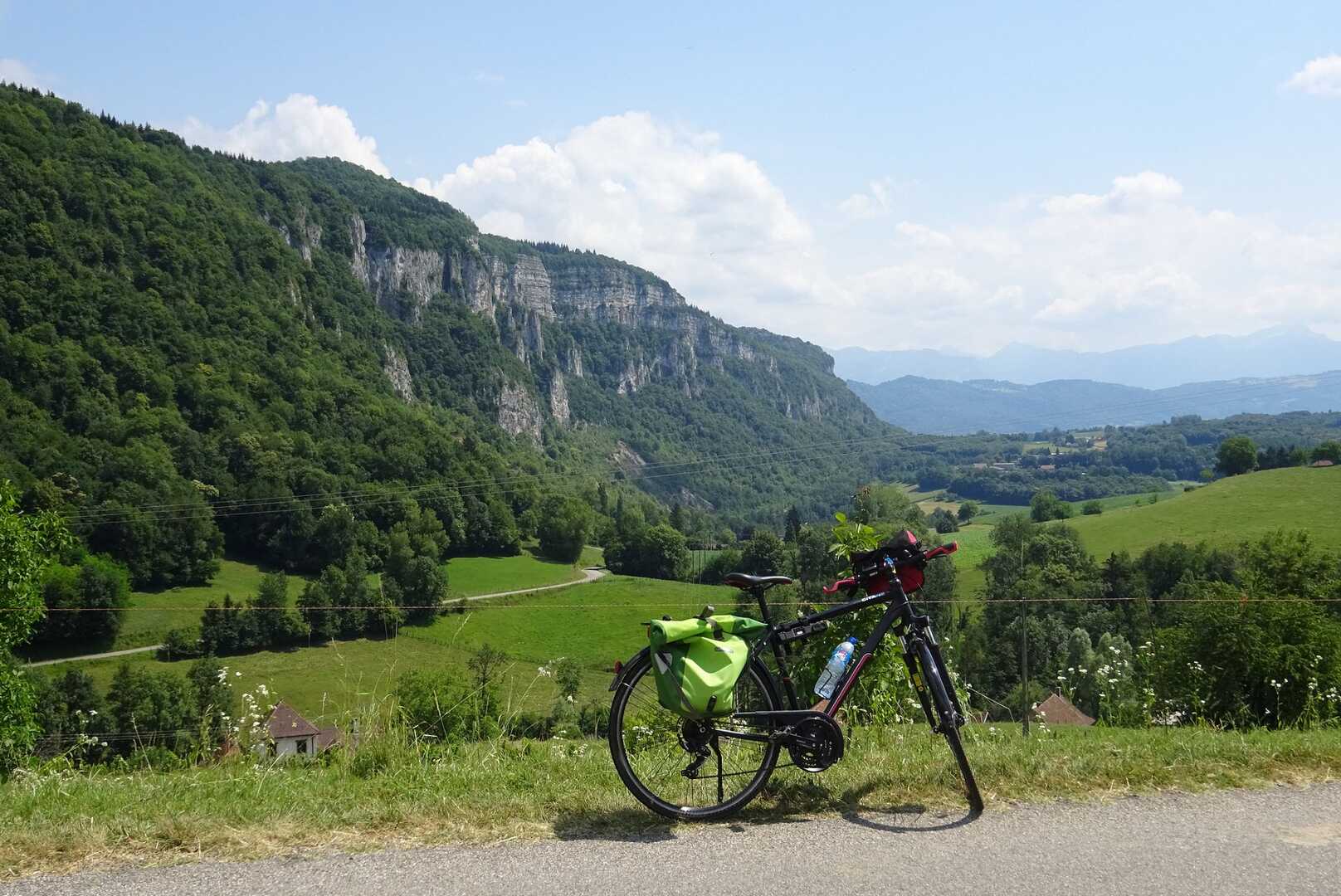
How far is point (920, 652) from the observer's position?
477 centimetres

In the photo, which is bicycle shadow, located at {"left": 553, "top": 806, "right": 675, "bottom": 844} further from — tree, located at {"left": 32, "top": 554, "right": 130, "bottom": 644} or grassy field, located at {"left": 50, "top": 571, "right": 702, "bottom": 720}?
tree, located at {"left": 32, "top": 554, "right": 130, "bottom": 644}

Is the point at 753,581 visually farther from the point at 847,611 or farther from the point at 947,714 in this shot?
the point at 947,714

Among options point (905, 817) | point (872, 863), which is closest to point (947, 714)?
point (905, 817)

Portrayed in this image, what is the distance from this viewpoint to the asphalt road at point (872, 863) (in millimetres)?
3598

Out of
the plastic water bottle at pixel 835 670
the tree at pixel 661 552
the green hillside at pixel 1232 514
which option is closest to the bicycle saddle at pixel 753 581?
the plastic water bottle at pixel 835 670

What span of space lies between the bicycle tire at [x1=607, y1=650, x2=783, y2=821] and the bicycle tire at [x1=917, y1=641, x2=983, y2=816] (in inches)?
30.8

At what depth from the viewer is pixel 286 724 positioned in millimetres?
7324

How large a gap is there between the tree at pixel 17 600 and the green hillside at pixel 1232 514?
2329 inches

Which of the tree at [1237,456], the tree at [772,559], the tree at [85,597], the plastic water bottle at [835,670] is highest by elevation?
the plastic water bottle at [835,670]

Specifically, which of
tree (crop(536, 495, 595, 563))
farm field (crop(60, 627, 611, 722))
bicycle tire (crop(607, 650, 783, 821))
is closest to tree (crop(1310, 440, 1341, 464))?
tree (crop(536, 495, 595, 563))

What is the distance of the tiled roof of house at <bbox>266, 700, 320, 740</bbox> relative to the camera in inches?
243

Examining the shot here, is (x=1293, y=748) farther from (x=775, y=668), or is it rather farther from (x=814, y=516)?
(x=814, y=516)

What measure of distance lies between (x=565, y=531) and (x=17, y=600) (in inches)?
3141

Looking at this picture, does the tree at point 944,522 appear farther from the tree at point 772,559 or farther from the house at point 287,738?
the house at point 287,738
